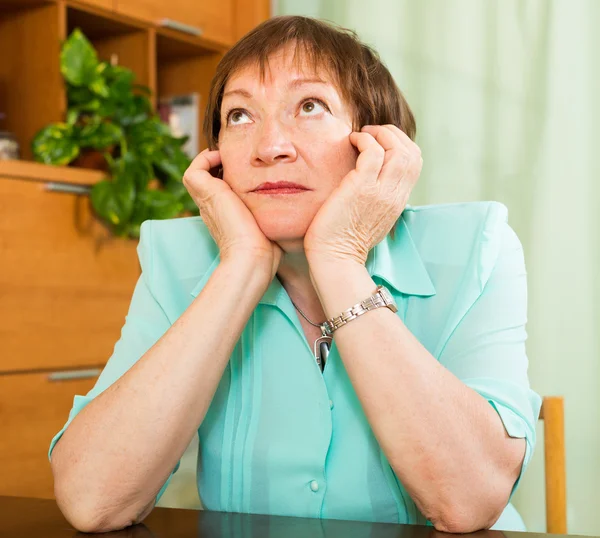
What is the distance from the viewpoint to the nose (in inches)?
44.3

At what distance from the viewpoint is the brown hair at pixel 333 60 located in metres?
1.21

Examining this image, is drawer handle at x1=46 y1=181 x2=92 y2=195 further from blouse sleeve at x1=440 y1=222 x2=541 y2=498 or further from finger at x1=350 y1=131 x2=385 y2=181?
blouse sleeve at x1=440 y1=222 x2=541 y2=498

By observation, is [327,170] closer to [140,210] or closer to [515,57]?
[140,210]

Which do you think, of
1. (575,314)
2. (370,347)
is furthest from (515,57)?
(370,347)

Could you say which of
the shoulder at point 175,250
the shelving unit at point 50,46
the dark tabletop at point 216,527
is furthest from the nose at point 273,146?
the shelving unit at point 50,46

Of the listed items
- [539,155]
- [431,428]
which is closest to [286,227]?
[431,428]

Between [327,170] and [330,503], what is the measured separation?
0.48 m

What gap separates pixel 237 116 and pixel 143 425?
1.67ft

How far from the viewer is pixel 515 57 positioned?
273cm

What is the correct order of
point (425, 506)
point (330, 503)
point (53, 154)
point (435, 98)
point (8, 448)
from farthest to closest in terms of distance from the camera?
1. point (435, 98)
2. point (53, 154)
3. point (8, 448)
4. point (330, 503)
5. point (425, 506)

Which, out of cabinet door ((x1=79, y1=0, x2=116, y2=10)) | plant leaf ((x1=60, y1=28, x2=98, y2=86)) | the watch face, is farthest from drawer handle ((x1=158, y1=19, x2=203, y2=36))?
the watch face

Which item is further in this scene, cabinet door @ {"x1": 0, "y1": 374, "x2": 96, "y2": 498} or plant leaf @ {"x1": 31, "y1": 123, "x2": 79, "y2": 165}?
plant leaf @ {"x1": 31, "y1": 123, "x2": 79, "y2": 165}

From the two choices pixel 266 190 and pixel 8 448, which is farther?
pixel 8 448

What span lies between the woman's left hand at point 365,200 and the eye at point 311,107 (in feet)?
0.22
